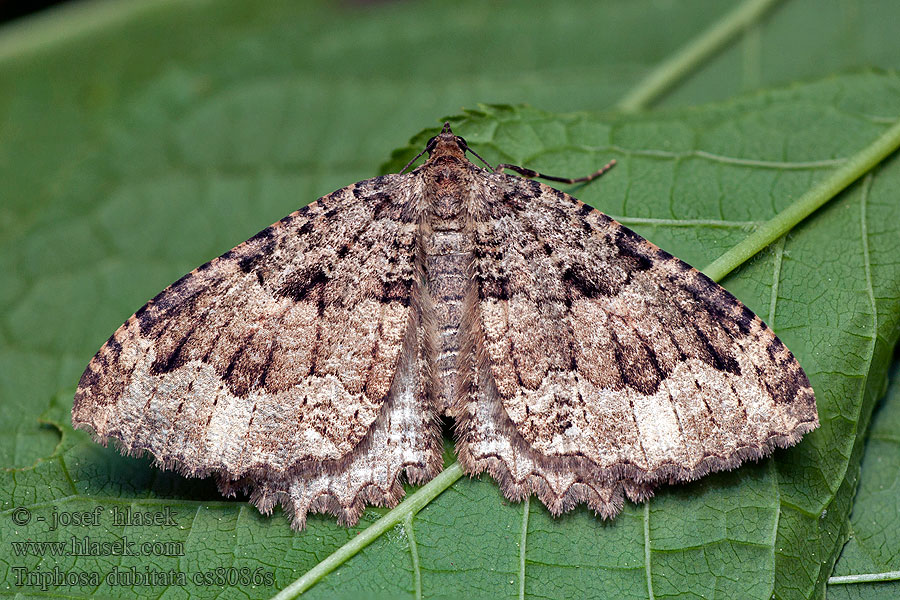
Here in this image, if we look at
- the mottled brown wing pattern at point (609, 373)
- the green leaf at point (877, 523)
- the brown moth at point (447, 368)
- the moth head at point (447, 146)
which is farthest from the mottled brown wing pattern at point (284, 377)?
the green leaf at point (877, 523)

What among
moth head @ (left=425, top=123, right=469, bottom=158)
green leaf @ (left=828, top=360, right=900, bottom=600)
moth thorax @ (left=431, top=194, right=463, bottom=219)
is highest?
moth head @ (left=425, top=123, right=469, bottom=158)

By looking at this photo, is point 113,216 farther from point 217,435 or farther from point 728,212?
point 728,212

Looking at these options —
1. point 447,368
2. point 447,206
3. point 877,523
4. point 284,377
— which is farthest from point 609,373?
point 877,523

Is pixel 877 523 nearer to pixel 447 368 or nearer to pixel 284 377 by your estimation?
pixel 447 368

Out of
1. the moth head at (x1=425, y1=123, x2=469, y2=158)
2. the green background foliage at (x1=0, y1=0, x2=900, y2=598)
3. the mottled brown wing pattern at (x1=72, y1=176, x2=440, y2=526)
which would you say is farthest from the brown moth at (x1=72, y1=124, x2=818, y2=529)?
the moth head at (x1=425, y1=123, x2=469, y2=158)

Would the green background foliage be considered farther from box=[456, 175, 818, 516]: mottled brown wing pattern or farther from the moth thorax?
the moth thorax

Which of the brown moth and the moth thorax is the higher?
the moth thorax

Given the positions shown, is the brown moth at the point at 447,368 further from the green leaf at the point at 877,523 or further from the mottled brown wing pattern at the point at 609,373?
the green leaf at the point at 877,523
